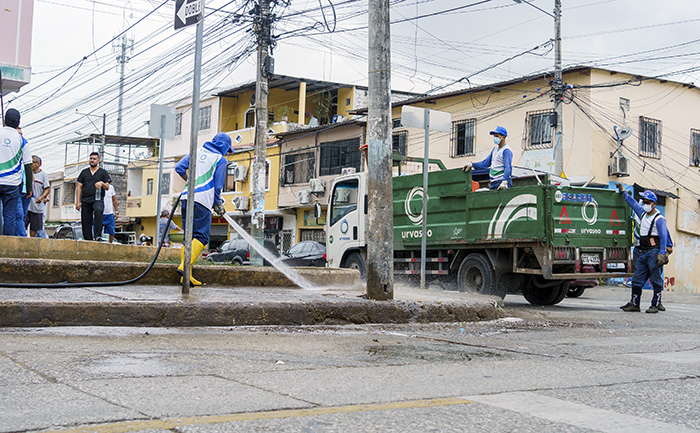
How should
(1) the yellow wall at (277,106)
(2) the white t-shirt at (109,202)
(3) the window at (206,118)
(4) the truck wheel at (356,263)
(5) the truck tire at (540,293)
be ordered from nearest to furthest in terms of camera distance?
(5) the truck tire at (540,293)
(2) the white t-shirt at (109,202)
(4) the truck wheel at (356,263)
(1) the yellow wall at (277,106)
(3) the window at (206,118)

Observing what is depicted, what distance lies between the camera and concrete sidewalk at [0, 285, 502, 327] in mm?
5508

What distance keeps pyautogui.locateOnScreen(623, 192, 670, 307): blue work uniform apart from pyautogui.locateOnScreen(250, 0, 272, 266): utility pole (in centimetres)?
922

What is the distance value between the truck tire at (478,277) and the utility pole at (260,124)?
22.3 ft

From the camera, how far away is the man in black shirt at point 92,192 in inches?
454

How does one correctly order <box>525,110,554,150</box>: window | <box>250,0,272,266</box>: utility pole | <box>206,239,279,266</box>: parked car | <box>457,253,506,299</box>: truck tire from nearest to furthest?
<box>457,253,506,299</box>: truck tire
<box>250,0,272,266</box>: utility pole
<box>525,110,554,150</box>: window
<box>206,239,279,266</box>: parked car

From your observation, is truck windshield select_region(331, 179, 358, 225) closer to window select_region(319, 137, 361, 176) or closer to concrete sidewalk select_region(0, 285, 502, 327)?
concrete sidewalk select_region(0, 285, 502, 327)

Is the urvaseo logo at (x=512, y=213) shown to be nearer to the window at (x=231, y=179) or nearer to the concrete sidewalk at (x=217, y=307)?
the concrete sidewalk at (x=217, y=307)

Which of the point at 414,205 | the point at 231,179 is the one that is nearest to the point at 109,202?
the point at 414,205

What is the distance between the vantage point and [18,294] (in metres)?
5.89

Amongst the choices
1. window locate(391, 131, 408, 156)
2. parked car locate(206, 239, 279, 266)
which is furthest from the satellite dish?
parked car locate(206, 239, 279, 266)

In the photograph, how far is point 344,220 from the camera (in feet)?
48.6

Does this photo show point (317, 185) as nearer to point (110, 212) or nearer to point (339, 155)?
point (339, 155)

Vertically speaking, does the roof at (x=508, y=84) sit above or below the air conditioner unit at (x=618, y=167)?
above

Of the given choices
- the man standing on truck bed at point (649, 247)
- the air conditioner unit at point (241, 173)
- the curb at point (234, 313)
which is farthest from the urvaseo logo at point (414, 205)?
the air conditioner unit at point (241, 173)
